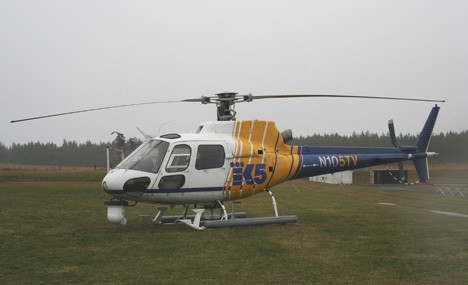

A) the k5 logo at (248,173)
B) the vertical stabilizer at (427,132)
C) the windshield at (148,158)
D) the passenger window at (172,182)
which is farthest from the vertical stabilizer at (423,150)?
the windshield at (148,158)

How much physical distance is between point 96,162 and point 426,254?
359 ft

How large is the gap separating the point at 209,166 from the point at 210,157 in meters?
0.24

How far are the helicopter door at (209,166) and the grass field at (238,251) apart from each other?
1.28m

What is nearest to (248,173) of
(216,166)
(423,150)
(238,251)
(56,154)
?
(216,166)

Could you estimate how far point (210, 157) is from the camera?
1277cm

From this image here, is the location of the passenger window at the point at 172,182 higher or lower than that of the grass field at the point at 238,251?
higher

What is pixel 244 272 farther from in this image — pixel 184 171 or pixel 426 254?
pixel 184 171

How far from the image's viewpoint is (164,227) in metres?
13.2

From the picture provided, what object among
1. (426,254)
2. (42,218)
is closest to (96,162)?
(42,218)

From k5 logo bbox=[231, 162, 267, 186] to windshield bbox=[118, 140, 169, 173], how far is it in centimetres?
204

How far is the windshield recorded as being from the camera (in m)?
12.0

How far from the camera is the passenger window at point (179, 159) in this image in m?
12.2

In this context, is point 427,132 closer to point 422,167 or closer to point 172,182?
point 422,167

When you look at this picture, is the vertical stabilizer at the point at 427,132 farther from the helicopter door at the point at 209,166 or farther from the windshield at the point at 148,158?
the windshield at the point at 148,158
